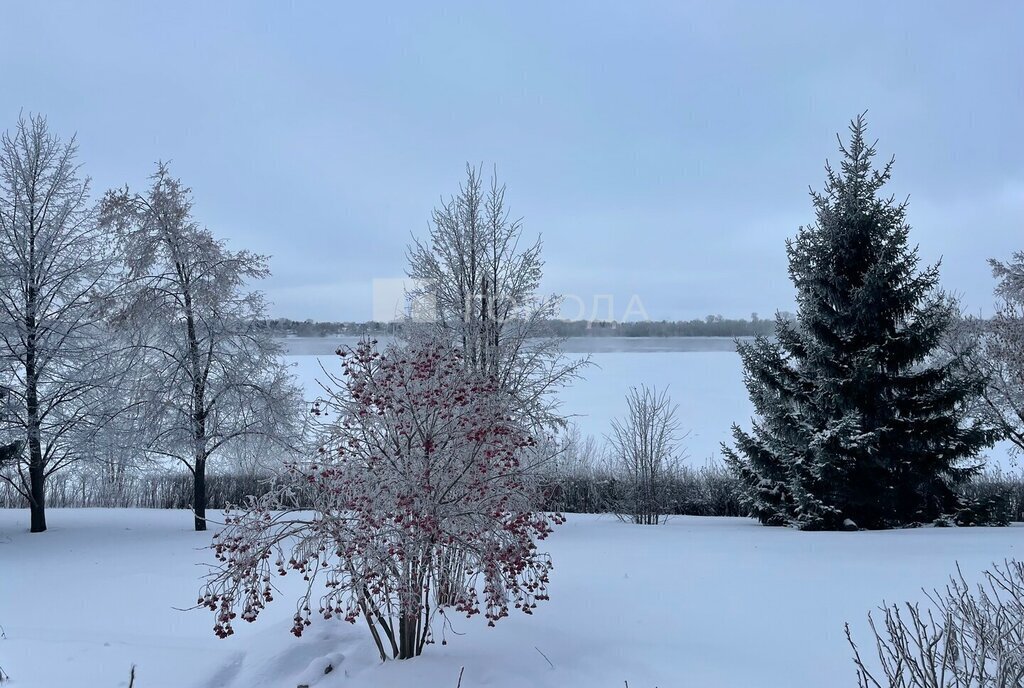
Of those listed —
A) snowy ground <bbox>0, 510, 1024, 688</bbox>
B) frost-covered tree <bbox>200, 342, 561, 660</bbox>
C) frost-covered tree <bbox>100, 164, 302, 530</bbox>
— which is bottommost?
snowy ground <bbox>0, 510, 1024, 688</bbox>

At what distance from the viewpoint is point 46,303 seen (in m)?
14.8

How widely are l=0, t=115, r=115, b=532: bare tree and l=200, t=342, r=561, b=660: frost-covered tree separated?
10855 millimetres

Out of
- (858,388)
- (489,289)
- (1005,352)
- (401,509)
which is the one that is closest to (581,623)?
(401,509)

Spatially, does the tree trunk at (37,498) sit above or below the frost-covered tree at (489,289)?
below

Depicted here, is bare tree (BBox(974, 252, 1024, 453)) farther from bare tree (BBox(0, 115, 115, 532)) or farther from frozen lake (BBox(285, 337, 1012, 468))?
bare tree (BBox(0, 115, 115, 532))

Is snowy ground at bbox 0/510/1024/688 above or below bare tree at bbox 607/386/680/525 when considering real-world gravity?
below

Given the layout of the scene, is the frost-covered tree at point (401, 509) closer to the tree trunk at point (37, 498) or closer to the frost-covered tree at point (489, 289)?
the frost-covered tree at point (489, 289)

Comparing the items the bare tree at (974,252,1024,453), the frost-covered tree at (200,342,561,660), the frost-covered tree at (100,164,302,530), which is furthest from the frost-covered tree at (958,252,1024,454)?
the frost-covered tree at (100,164,302,530)

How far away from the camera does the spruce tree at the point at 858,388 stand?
13.3 m

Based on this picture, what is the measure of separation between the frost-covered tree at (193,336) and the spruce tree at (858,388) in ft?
34.6

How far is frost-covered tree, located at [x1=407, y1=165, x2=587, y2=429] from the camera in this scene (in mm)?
15633

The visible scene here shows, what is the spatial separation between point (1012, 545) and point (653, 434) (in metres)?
7.12

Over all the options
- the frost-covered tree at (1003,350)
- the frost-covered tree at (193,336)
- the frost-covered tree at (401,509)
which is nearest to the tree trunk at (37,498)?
the frost-covered tree at (193,336)

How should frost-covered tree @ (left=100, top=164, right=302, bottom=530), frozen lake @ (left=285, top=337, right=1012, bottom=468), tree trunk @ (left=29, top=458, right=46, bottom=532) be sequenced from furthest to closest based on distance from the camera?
frozen lake @ (left=285, top=337, right=1012, bottom=468)
frost-covered tree @ (left=100, top=164, right=302, bottom=530)
tree trunk @ (left=29, top=458, right=46, bottom=532)
